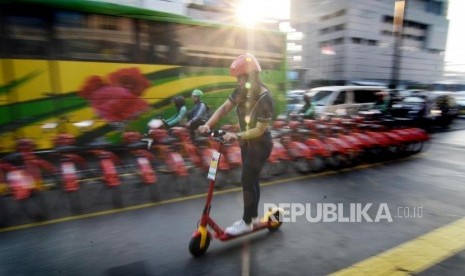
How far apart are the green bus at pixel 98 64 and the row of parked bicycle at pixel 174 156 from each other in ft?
4.93

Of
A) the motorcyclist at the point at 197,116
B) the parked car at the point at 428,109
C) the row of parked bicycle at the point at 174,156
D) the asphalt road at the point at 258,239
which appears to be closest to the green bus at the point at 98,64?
the row of parked bicycle at the point at 174,156

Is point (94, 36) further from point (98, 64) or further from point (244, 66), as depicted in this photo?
point (244, 66)

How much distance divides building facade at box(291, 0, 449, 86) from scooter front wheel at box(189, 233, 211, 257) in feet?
172

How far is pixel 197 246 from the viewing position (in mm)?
3391

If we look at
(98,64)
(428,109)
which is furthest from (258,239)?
(428,109)

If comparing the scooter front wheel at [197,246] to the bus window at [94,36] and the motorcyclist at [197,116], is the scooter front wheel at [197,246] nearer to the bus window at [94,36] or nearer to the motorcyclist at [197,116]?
the motorcyclist at [197,116]

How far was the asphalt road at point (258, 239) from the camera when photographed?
10.6 ft

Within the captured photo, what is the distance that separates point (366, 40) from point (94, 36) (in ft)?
198

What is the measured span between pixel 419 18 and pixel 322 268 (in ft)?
241

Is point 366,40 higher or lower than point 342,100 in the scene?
higher

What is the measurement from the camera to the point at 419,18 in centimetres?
6372

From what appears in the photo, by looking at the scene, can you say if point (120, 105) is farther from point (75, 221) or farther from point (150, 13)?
point (75, 221)

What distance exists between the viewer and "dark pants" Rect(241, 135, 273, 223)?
138 inches

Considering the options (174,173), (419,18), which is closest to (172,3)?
(174,173)
